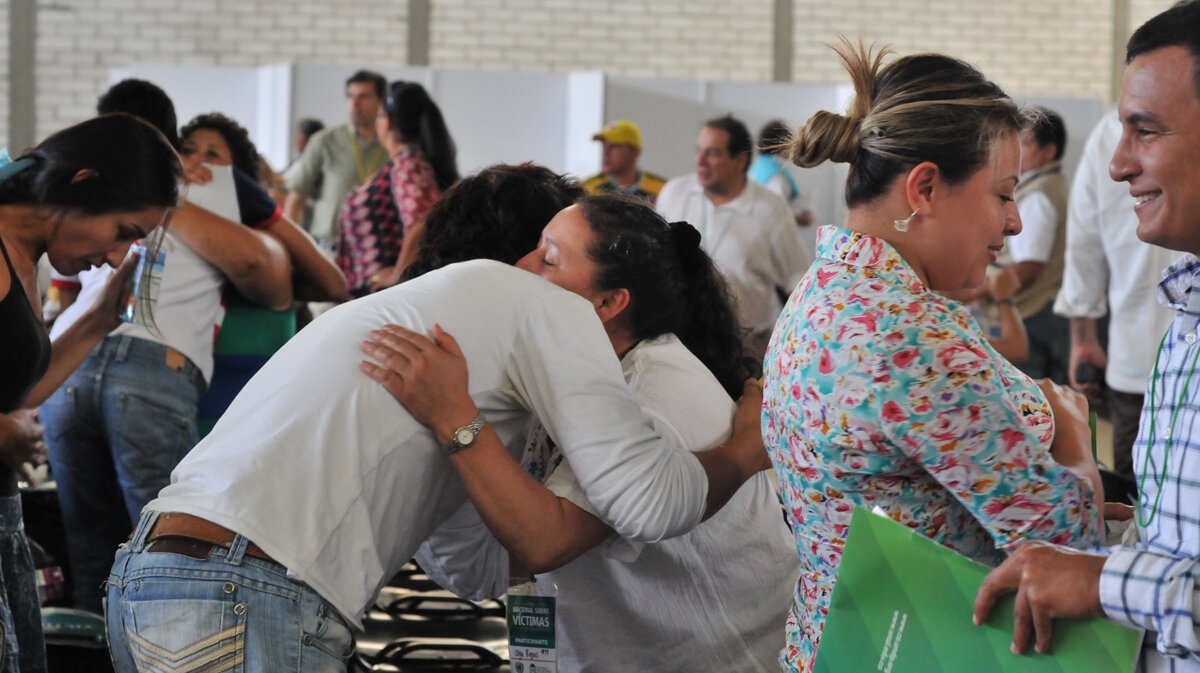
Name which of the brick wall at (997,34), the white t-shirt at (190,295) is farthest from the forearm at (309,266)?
the brick wall at (997,34)

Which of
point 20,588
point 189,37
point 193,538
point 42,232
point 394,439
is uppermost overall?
point 189,37

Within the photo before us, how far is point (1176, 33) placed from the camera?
1.22 meters

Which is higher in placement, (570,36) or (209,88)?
(570,36)

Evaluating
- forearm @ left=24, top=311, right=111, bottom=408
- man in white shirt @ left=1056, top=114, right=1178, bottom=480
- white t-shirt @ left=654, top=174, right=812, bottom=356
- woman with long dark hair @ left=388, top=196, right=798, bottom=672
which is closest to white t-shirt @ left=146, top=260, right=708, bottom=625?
woman with long dark hair @ left=388, top=196, right=798, bottom=672

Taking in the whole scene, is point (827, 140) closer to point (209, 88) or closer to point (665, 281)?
point (665, 281)

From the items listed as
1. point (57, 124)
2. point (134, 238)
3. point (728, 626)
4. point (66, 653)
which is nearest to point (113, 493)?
point (66, 653)

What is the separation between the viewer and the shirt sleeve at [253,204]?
10.3 ft

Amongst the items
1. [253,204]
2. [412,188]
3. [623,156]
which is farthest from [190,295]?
[623,156]

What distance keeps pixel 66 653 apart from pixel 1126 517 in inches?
80.4

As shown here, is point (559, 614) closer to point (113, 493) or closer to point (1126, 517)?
point (1126, 517)

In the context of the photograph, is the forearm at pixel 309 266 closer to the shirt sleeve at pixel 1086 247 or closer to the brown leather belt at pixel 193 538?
the brown leather belt at pixel 193 538

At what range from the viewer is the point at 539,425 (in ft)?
6.08

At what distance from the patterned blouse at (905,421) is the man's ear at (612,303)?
0.39 m

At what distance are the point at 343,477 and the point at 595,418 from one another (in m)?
0.32
